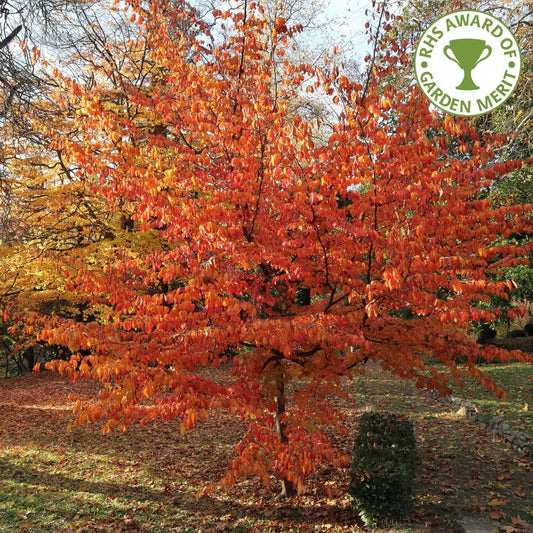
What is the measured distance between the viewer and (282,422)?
706cm

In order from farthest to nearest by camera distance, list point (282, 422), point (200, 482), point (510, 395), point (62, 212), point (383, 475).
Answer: point (62, 212)
point (510, 395)
point (200, 482)
point (282, 422)
point (383, 475)

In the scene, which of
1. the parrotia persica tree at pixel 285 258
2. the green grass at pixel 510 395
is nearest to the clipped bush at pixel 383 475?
the parrotia persica tree at pixel 285 258

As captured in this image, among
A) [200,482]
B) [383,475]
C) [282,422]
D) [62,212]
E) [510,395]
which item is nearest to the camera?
[383,475]

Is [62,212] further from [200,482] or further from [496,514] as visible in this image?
[496,514]

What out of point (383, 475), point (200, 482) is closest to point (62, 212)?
point (200, 482)

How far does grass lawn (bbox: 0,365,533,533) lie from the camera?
6578 millimetres

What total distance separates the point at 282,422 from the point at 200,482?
8.03 ft

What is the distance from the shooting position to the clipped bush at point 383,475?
603 cm

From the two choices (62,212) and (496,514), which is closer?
(496,514)

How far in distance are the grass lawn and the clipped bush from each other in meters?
0.25

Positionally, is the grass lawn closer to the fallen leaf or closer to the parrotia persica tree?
the fallen leaf

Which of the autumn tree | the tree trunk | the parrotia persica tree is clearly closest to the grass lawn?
the tree trunk

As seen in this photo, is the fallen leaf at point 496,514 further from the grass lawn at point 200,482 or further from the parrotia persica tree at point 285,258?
the parrotia persica tree at point 285,258

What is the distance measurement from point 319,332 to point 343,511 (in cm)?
339
